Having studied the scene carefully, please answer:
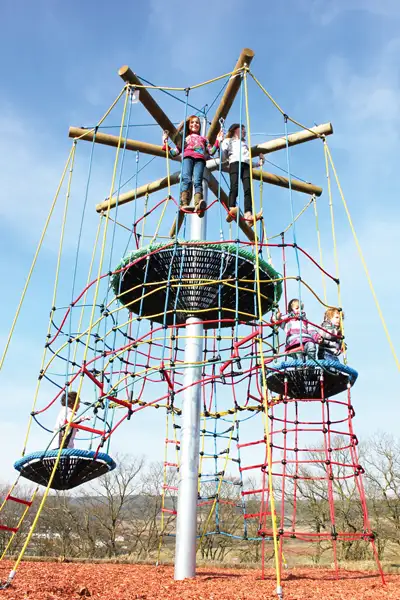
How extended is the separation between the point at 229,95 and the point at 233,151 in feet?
2.33

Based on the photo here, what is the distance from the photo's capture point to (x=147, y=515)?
3134 centimetres

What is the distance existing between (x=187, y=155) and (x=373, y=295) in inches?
117

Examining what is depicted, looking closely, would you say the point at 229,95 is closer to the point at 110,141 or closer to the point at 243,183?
the point at 243,183

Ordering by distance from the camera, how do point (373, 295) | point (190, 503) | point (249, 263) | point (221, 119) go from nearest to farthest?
1. point (373, 295)
2. point (190, 503)
3. point (249, 263)
4. point (221, 119)

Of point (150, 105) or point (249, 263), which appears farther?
point (150, 105)

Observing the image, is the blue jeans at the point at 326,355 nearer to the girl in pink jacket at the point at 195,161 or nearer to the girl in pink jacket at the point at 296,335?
the girl in pink jacket at the point at 296,335

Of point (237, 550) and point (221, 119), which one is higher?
point (221, 119)

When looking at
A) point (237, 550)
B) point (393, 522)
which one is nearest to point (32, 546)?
point (237, 550)

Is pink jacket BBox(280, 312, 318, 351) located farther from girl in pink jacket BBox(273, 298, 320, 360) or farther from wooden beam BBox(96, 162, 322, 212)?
wooden beam BBox(96, 162, 322, 212)

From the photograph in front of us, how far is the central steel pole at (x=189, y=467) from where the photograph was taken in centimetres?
554

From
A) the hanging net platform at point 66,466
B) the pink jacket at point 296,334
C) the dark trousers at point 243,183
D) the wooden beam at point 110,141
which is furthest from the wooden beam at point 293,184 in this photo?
the hanging net platform at point 66,466

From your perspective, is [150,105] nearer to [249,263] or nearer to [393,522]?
[249,263]

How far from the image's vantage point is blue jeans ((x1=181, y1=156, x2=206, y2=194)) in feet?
21.5

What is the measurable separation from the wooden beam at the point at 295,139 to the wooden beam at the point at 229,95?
69 centimetres
